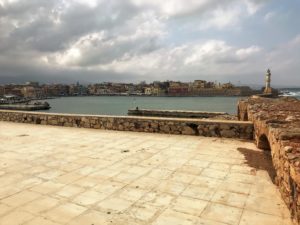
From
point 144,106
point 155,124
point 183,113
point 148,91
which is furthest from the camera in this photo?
point 148,91

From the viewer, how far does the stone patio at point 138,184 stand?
3.79 meters

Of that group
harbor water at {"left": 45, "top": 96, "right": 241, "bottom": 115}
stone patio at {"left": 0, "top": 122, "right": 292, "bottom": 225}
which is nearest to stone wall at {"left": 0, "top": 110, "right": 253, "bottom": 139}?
stone patio at {"left": 0, "top": 122, "right": 292, "bottom": 225}

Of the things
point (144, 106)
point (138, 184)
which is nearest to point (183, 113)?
point (138, 184)

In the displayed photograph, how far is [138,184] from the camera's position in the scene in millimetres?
4941

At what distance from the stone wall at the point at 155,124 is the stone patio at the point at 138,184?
52 cm

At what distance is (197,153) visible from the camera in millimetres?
6918

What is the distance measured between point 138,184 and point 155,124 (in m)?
4.88

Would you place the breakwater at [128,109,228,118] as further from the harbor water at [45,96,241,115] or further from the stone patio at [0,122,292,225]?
the harbor water at [45,96,241,115]

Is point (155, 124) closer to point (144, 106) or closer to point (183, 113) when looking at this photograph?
point (183, 113)

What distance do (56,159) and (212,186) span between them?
3.80 metres

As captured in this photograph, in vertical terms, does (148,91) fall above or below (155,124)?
above

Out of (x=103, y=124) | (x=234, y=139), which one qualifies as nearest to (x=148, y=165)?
(x=234, y=139)

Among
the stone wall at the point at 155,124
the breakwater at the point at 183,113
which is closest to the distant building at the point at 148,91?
the breakwater at the point at 183,113

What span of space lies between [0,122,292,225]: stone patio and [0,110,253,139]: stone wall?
52 cm
